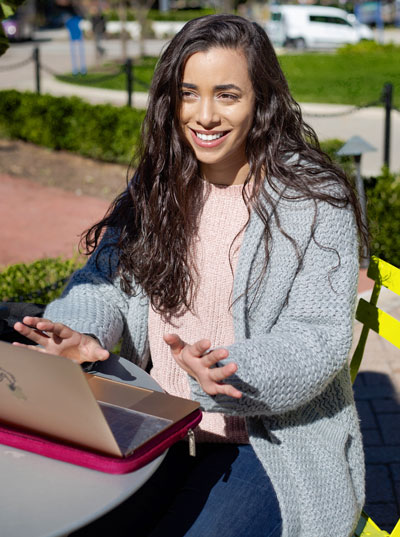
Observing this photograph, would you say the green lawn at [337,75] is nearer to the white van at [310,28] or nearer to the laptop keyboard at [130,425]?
the white van at [310,28]

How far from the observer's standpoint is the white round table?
52.4 inches

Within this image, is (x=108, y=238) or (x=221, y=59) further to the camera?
(x=108, y=238)

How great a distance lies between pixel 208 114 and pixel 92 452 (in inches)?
34.8

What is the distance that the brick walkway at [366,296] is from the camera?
10.3 feet

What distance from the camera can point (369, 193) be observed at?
214 inches

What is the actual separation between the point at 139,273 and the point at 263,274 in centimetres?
38

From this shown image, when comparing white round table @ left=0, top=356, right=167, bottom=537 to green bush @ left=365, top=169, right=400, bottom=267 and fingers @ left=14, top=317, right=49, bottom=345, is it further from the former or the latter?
green bush @ left=365, top=169, right=400, bottom=267

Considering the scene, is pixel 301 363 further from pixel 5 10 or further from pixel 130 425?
pixel 5 10

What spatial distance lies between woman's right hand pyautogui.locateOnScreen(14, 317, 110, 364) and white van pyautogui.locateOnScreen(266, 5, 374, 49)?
2517 centimetres

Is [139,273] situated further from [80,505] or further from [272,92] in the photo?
[80,505]

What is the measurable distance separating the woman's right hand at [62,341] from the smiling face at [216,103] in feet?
1.85

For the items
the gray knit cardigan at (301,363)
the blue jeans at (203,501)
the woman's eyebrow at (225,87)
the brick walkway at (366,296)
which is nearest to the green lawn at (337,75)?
the brick walkway at (366,296)

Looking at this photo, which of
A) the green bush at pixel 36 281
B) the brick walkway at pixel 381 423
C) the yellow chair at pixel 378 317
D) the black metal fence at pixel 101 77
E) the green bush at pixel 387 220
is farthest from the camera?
the black metal fence at pixel 101 77

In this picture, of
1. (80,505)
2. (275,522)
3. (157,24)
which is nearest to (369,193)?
(275,522)
